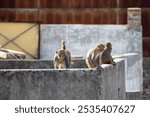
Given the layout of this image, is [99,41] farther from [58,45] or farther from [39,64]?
[39,64]

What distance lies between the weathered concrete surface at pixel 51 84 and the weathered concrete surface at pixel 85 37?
1034cm

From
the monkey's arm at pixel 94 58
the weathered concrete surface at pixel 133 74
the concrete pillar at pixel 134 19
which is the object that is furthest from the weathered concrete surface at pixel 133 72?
the monkey's arm at pixel 94 58

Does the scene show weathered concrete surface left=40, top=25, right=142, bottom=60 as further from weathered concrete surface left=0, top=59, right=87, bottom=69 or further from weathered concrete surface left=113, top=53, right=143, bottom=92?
weathered concrete surface left=0, top=59, right=87, bottom=69

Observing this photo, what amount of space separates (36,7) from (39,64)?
9247 mm

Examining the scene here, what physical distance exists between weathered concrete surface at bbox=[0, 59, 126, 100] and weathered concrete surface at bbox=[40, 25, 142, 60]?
1034 centimetres

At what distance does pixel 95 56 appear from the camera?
10.7 m

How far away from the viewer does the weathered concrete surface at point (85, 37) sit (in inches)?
728

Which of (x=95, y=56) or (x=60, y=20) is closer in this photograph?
(x=95, y=56)

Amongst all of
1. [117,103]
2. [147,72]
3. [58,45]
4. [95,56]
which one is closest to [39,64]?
[95,56]

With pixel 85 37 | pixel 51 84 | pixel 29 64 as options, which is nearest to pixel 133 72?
pixel 85 37

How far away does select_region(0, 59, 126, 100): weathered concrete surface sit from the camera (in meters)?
8.12

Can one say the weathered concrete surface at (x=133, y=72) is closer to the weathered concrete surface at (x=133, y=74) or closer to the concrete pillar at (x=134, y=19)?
the weathered concrete surface at (x=133, y=74)

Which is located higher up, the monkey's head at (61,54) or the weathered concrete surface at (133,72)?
the monkey's head at (61,54)

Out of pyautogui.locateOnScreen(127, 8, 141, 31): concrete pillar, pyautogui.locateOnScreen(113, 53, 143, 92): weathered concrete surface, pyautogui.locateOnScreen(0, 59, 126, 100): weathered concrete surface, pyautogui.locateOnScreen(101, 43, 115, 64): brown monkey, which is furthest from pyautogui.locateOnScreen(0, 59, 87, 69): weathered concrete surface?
pyautogui.locateOnScreen(0, 59, 126, 100): weathered concrete surface
